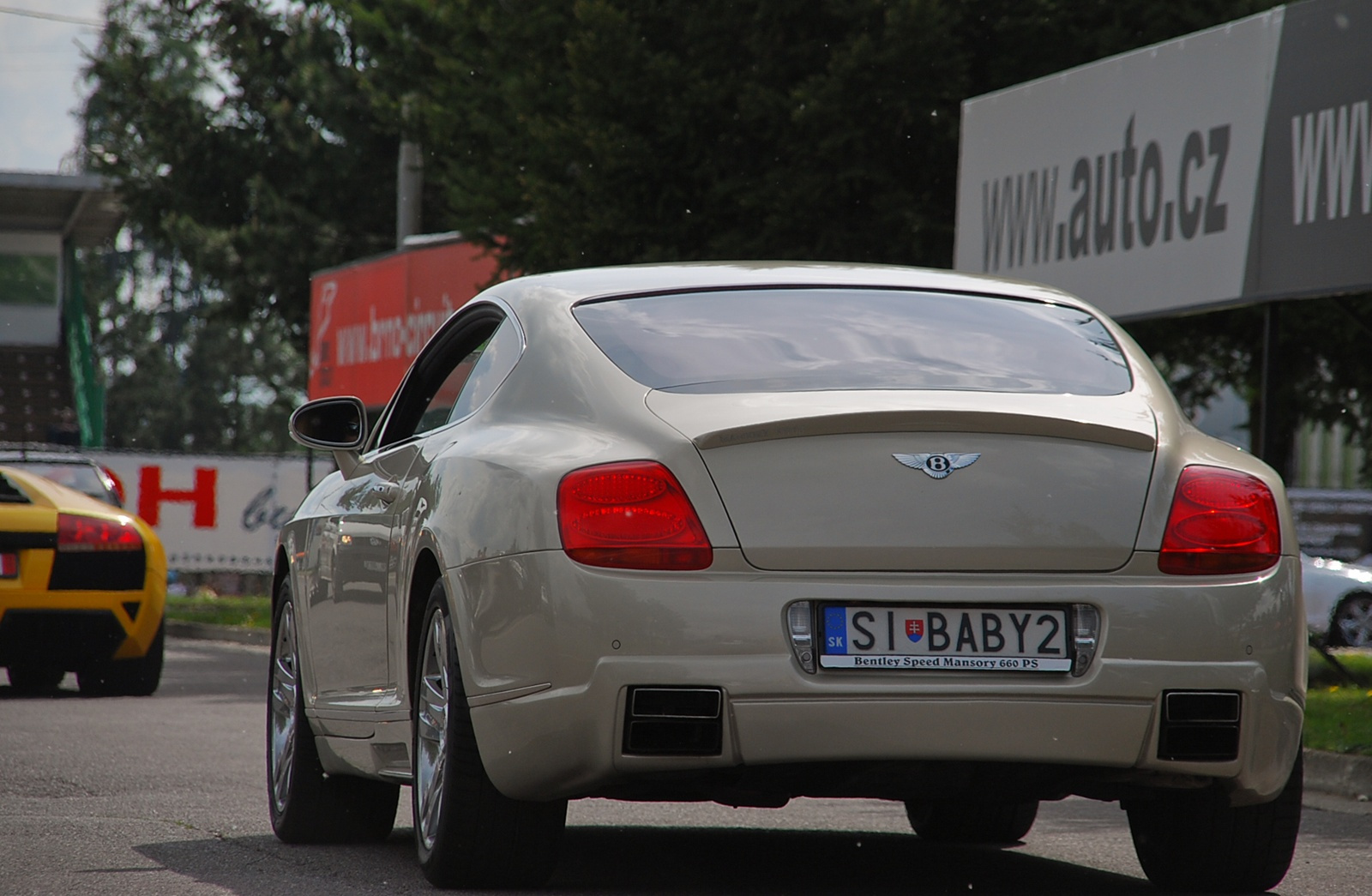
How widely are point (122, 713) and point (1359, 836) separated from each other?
278 inches

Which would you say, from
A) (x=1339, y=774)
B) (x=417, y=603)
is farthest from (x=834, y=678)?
(x=1339, y=774)

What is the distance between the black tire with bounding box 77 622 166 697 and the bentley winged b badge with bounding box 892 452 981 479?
9.50 m

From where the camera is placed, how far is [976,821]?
7.00m

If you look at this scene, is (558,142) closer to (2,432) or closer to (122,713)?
(122,713)

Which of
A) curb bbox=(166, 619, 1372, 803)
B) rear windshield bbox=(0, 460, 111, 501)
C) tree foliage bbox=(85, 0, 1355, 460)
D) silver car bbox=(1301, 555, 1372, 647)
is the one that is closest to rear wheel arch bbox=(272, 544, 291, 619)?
curb bbox=(166, 619, 1372, 803)

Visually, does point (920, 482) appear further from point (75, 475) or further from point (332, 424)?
point (75, 475)

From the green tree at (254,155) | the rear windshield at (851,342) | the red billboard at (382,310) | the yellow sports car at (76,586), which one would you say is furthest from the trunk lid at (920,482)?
the green tree at (254,155)

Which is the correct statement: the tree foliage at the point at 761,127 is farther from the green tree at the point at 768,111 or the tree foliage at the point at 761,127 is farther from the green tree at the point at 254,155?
the green tree at the point at 254,155

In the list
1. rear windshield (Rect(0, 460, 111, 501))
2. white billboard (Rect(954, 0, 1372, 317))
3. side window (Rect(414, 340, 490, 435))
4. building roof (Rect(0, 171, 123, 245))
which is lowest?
rear windshield (Rect(0, 460, 111, 501))

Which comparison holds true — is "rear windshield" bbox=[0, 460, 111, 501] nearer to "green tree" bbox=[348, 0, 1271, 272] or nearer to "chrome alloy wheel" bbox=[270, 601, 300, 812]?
"green tree" bbox=[348, 0, 1271, 272]

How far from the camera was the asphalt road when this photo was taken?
580 centimetres

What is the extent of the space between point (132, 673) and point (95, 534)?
984mm

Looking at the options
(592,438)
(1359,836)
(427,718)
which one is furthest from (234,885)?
(1359,836)

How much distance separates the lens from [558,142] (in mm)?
22312
